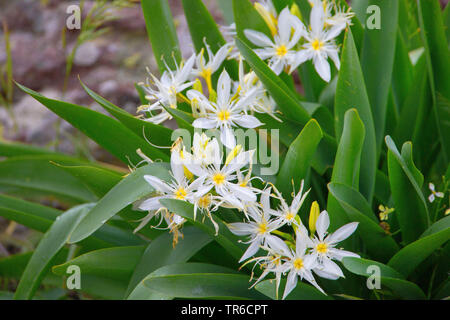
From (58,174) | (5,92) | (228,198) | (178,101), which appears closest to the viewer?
(228,198)

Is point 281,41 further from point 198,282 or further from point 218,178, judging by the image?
point 198,282

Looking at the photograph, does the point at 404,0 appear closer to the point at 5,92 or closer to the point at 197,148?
the point at 197,148

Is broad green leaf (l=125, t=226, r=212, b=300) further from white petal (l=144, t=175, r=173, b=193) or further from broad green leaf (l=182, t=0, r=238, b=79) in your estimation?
broad green leaf (l=182, t=0, r=238, b=79)

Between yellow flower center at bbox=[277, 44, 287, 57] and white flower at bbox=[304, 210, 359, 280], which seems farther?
yellow flower center at bbox=[277, 44, 287, 57]

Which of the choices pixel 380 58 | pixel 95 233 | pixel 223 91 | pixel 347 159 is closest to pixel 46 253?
pixel 95 233

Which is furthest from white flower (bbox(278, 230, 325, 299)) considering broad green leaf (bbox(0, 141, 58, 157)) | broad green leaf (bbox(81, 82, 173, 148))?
broad green leaf (bbox(0, 141, 58, 157))
